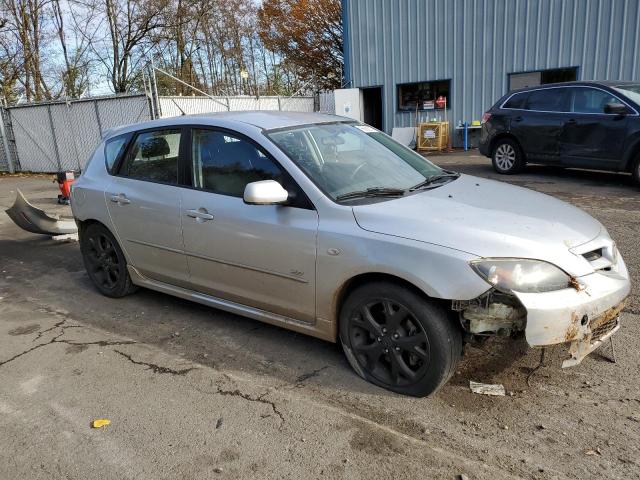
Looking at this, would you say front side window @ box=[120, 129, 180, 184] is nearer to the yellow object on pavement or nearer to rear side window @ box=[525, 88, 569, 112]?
the yellow object on pavement

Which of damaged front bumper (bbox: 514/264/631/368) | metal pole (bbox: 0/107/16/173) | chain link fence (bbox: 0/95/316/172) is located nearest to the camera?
damaged front bumper (bbox: 514/264/631/368)

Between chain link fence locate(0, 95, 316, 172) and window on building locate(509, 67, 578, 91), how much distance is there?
8873 millimetres

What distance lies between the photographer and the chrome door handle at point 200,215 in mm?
3838

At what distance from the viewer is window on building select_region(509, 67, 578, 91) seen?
15172 millimetres

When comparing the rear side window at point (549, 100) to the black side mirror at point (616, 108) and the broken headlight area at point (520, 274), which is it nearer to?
the black side mirror at point (616, 108)

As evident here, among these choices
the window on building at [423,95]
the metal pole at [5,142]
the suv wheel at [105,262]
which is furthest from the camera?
the metal pole at [5,142]

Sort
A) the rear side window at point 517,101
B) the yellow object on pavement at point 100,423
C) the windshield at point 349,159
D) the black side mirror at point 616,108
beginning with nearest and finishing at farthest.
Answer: the yellow object on pavement at point 100,423
the windshield at point 349,159
the black side mirror at point 616,108
the rear side window at point 517,101

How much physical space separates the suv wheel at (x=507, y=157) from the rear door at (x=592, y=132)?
1.04m

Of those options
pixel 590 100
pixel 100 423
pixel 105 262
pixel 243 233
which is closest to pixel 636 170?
pixel 590 100

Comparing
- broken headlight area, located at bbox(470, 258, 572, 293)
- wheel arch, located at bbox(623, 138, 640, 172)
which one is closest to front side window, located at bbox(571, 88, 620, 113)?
wheel arch, located at bbox(623, 138, 640, 172)

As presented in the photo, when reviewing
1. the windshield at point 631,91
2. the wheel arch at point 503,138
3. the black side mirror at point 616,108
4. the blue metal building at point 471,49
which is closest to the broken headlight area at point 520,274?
the black side mirror at point 616,108

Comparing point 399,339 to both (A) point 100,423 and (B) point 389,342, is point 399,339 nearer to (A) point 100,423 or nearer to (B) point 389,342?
(B) point 389,342

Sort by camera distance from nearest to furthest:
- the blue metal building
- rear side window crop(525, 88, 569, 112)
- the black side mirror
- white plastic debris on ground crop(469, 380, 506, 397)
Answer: white plastic debris on ground crop(469, 380, 506, 397)
the black side mirror
rear side window crop(525, 88, 569, 112)
the blue metal building

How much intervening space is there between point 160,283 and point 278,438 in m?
2.20
